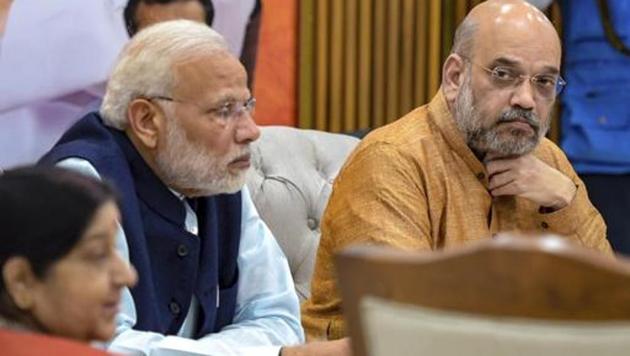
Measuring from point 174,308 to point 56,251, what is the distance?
0.92 m

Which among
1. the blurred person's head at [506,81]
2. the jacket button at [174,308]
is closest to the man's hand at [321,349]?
the jacket button at [174,308]

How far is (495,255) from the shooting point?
148cm

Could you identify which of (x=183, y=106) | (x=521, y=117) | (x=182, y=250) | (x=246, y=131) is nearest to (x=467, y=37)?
(x=521, y=117)

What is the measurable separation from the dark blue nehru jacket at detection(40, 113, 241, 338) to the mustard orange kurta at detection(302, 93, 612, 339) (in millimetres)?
326

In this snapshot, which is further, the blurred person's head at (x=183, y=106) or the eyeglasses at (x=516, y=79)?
the eyeglasses at (x=516, y=79)

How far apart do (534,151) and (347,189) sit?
1.97 ft

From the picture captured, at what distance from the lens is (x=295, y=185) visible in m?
4.07

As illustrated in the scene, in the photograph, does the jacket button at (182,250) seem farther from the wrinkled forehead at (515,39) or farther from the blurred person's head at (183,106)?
the wrinkled forehead at (515,39)

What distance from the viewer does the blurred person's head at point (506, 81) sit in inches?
125

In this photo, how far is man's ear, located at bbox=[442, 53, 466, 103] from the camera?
3.25 metres

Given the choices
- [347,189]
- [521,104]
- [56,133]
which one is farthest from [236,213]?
[56,133]

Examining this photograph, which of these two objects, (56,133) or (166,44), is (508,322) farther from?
(56,133)

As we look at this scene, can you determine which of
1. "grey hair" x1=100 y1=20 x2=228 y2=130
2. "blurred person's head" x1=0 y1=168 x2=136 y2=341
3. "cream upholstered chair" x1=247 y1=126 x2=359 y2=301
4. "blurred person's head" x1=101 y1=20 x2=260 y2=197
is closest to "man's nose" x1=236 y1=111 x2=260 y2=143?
"blurred person's head" x1=101 y1=20 x2=260 y2=197

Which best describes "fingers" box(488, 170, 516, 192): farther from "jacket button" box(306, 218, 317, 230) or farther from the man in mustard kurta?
"jacket button" box(306, 218, 317, 230)
